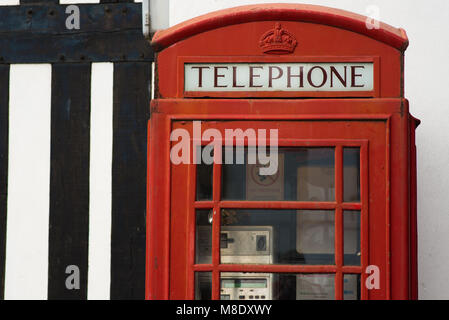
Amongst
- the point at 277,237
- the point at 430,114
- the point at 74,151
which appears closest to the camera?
the point at 277,237

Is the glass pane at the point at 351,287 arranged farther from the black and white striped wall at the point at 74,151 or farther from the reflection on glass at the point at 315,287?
the black and white striped wall at the point at 74,151

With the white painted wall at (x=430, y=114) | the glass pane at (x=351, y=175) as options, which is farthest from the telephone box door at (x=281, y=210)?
the white painted wall at (x=430, y=114)

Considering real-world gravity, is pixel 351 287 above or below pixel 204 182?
below

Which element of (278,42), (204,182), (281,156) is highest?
(278,42)

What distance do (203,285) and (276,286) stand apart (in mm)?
320

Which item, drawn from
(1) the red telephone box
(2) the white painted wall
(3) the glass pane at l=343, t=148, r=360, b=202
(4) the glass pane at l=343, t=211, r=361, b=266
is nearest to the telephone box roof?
(1) the red telephone box

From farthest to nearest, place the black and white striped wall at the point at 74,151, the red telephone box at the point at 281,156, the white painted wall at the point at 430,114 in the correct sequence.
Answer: the black and white striped wall at the point at 74,151
the white painted wall at the point at 430,114
the red telephone box at the point at 281,156

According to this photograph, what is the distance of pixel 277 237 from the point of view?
2.86 meters

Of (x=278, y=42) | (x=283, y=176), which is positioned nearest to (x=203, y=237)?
(x=283, y=176)

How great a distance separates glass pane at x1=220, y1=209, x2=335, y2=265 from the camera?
2.78 meters

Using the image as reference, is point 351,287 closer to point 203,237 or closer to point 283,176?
point 283,176

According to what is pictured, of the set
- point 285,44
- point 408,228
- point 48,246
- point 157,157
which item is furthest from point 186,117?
point 48,246

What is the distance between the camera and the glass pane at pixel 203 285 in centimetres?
277

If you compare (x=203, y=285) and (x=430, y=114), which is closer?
(x=203, y=285)
